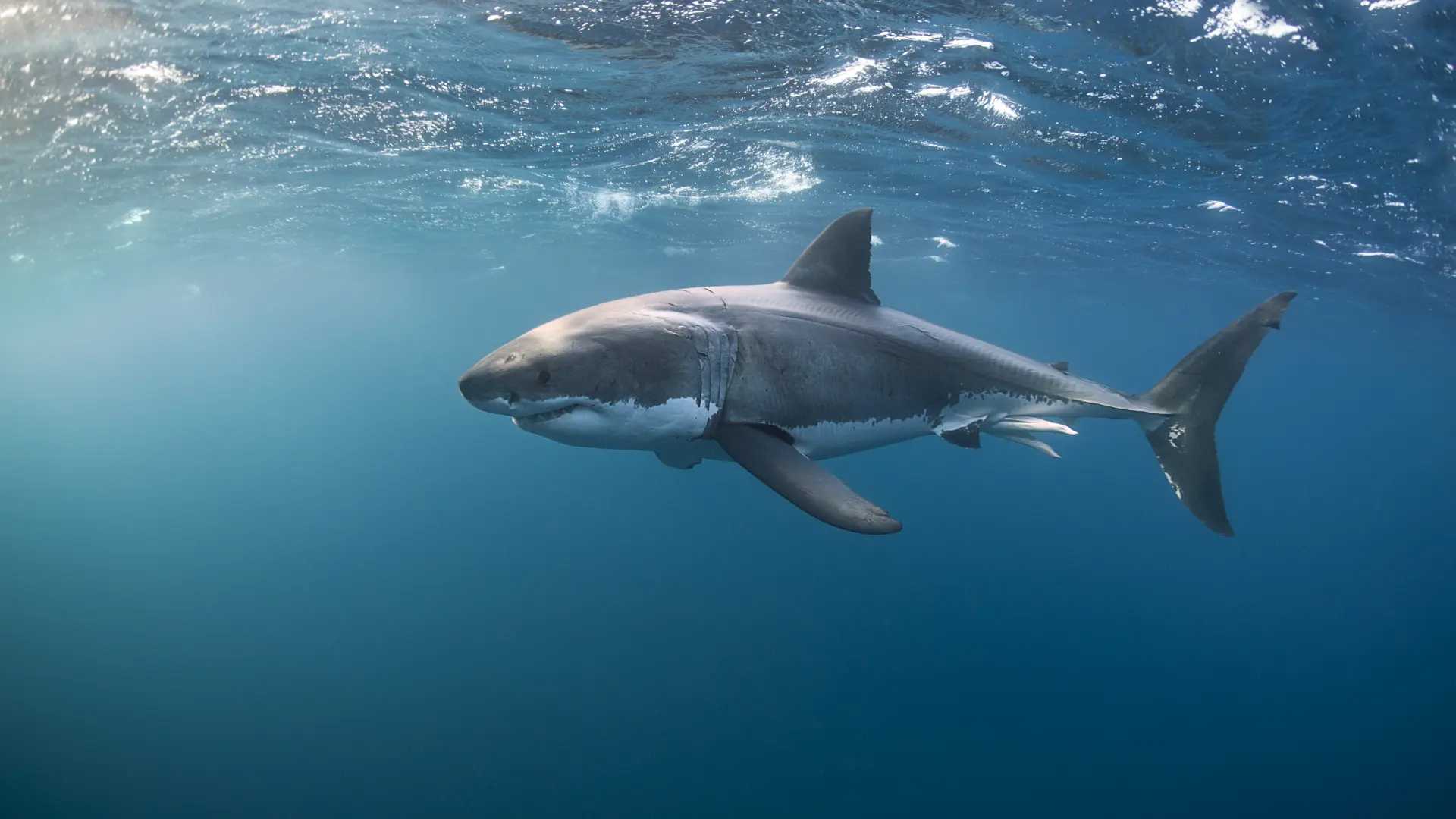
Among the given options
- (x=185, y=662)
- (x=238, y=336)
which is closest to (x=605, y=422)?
(x=185, y=662)

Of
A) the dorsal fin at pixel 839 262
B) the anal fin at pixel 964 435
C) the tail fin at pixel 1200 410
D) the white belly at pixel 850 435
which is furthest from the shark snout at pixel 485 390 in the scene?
the tail fin at pixel 1200 410

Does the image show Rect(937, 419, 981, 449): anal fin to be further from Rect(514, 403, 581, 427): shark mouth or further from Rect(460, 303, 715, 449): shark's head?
Rect(514, 403, 581, 427): shark mouth

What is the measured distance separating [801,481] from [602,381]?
110 cm

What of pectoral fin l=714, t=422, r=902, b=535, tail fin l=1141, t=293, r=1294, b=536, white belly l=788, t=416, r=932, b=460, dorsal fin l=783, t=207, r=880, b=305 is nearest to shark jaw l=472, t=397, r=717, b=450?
pectoral fin l=714, t=422, r=902, b=535

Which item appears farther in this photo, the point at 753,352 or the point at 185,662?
the point at 185,662

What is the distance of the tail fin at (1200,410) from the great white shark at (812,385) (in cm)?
1

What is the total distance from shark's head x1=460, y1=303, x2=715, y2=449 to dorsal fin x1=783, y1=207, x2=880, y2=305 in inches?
56.6

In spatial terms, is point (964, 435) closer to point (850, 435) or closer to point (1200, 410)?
point (850, 435)

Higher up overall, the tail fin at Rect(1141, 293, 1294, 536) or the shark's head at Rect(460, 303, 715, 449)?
the shark's head at Rect(460, 303, 715, 449)

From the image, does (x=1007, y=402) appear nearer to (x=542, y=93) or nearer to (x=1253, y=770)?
(x=542, y=93)

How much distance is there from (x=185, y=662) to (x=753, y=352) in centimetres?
2395

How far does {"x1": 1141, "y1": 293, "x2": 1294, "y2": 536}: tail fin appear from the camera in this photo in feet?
17.9

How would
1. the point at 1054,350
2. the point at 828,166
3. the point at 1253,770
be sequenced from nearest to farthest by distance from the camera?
the point at 1253,770 → the point at 828,166 → the point at 1054,350

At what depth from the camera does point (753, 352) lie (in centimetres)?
400
